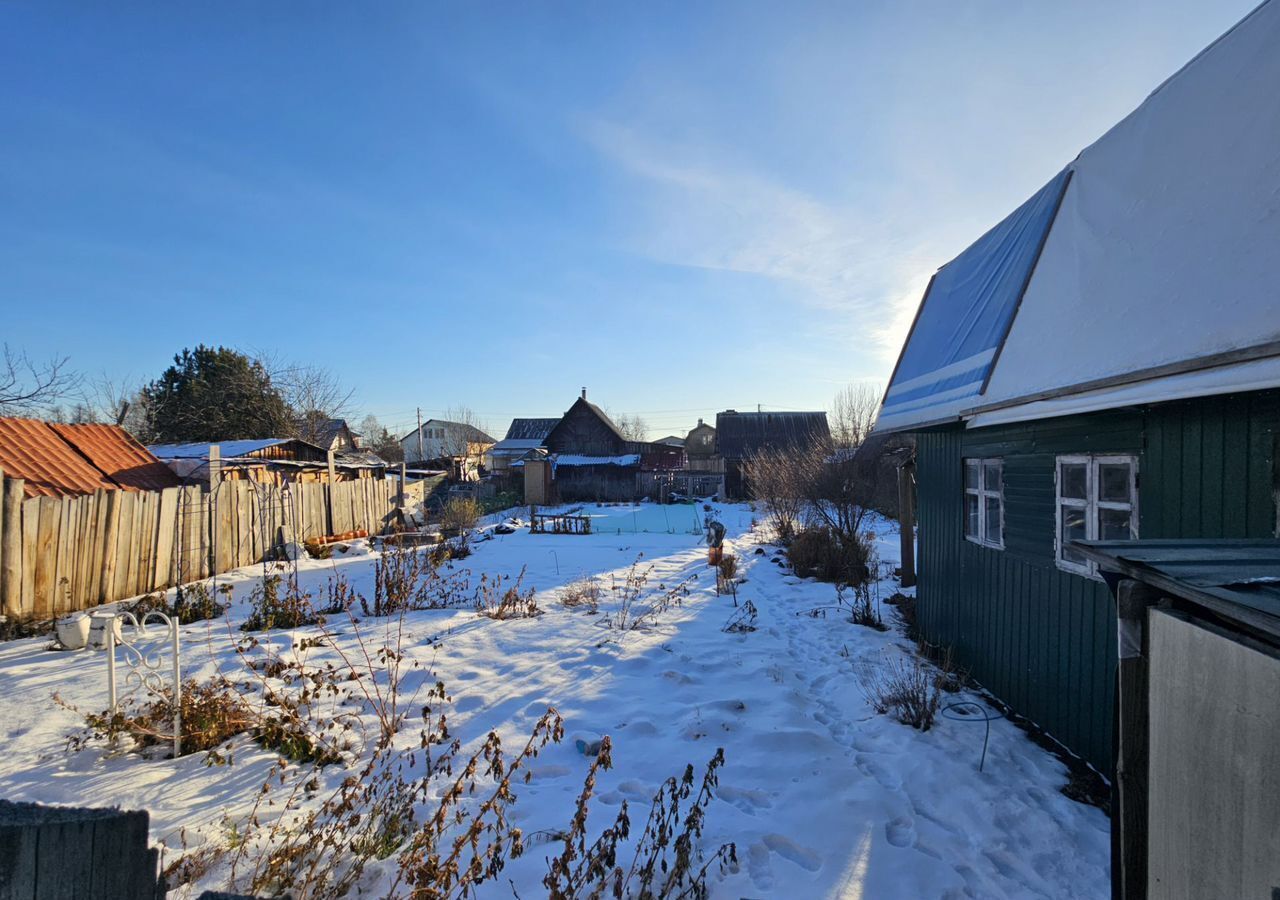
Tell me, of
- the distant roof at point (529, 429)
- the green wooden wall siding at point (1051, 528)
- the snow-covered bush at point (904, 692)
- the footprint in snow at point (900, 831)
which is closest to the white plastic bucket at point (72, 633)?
the footprint in snow at point (900, 831)

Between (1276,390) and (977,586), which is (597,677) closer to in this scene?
(977,586)

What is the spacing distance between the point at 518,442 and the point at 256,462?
30.8 metres

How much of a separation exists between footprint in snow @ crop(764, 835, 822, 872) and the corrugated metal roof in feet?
34.9

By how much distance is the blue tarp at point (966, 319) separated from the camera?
5.67 metres

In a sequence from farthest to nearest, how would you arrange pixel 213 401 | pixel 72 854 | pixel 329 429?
pixel 329 429
pixel 213 401
pixel 72 854

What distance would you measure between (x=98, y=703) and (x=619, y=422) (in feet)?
216

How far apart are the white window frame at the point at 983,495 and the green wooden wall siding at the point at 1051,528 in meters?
0.08

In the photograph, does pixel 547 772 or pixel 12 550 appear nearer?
pixel 547 772

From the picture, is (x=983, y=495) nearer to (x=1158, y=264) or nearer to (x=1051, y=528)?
(x=1051, y=528)

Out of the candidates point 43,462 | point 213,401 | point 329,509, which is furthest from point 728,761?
point 213,401

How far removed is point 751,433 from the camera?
3697 cm

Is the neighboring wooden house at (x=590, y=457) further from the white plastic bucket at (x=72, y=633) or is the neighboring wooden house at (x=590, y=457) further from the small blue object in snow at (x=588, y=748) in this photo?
the small blue object in snow at (x=588, y=748)

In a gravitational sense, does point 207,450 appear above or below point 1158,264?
below

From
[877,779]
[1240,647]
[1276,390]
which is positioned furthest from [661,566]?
[1240,647]
